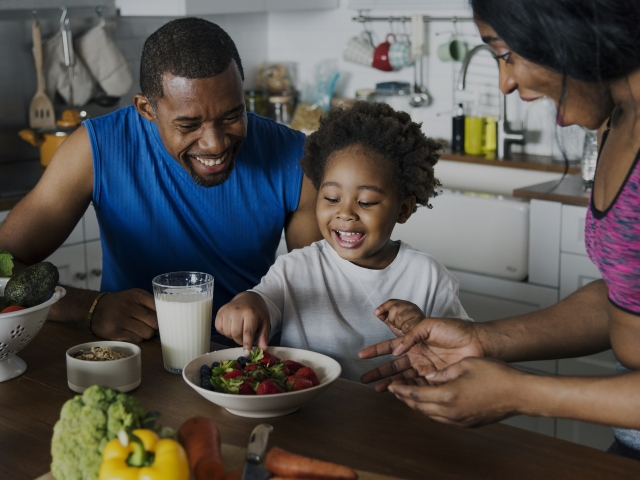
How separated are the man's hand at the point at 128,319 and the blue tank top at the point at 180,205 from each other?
41 cm

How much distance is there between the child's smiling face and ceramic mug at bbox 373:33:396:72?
2.25 m

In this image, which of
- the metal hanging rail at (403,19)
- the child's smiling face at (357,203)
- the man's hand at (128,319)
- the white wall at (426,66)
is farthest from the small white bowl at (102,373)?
the metal hanging rail at (403,19)

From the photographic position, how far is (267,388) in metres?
1.22

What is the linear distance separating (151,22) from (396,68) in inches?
48.8

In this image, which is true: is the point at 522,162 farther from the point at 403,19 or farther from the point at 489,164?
the point at 403,19

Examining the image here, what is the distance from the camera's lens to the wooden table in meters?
1.09

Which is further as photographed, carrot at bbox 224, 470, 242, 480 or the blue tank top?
the blue tank top

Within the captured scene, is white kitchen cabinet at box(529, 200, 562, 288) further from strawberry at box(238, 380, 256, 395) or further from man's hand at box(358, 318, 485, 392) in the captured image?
strawberry at box(238, 380, 256, 395)

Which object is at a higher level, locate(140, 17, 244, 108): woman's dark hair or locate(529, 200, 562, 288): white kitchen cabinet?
locate(140, 17, 244, 108): woman's dark hair

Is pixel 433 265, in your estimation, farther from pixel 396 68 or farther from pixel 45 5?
pixel 45 5

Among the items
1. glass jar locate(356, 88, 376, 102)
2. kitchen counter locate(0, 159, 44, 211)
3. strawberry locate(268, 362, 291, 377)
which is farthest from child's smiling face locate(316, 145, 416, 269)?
glass jar locate(356, 88, 376, 102)

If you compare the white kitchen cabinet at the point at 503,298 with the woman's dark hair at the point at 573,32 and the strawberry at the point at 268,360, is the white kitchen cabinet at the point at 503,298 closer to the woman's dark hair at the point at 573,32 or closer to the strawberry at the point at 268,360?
the strawberry at the point at 268,360

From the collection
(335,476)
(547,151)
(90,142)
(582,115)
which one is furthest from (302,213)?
(547,151)

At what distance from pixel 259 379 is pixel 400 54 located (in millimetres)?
2847
